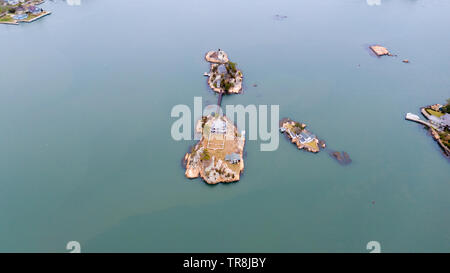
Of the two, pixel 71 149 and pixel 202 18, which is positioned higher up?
pixel 202 18

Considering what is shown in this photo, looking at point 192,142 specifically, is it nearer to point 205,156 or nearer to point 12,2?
point 205,156

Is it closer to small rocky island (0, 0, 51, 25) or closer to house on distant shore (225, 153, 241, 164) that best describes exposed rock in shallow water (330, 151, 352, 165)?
house on distant shore (225, 153, 241, 164)

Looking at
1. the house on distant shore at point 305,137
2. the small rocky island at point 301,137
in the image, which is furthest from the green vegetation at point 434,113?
the house on distant shore at point 305,137

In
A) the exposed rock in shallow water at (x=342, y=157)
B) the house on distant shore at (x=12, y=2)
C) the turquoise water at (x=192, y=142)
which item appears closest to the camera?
the turquoise water at (x=192, y=142)

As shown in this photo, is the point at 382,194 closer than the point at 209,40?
Yes

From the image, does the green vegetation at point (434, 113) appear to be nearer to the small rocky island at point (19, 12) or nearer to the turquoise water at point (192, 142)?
the turquoise water at point (192, 142)

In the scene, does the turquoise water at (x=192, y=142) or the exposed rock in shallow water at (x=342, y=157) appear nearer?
the turquoise water at (x=192, y=142)

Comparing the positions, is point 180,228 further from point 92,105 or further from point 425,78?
point 425,78
